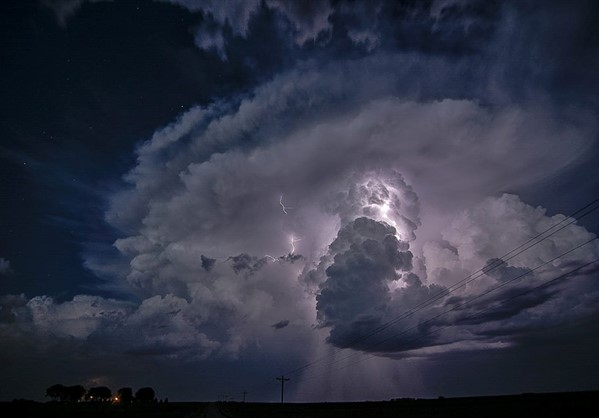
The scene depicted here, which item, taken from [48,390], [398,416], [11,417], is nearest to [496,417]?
[398,416]

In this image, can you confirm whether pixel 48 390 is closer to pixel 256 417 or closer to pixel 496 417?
pixel 256 417

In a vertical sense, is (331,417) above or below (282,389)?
below

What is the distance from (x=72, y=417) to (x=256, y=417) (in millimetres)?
30373

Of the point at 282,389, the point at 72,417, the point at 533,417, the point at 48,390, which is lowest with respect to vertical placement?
the point at 533,417

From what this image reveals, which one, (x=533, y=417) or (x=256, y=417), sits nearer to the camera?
(x=533, y=417)

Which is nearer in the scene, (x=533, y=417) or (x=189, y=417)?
(x=533, y=417)

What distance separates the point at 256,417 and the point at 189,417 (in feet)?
39.2

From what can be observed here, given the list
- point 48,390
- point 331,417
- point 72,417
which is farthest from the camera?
point 48,390

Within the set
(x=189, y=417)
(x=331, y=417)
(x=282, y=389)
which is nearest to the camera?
(x=331, y=417)

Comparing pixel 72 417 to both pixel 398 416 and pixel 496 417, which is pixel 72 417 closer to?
pixel 398 416

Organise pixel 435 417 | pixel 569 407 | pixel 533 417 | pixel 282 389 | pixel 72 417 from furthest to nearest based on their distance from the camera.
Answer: pixel 282 389 → pixel 72 417 → pixel 435 417 → pixel 569 407 → pixel 533 417

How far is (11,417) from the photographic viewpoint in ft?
166

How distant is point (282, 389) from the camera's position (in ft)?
332

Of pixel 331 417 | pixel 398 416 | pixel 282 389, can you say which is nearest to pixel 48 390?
pixel 282 389
